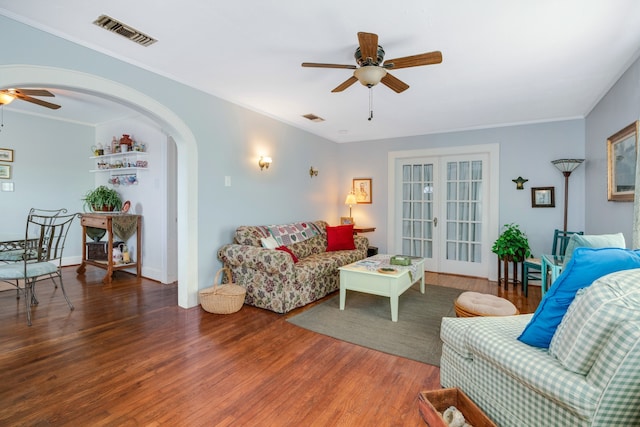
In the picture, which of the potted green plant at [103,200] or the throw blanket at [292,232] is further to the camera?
the potted green plant at [103,200]

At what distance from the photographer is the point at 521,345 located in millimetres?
1422

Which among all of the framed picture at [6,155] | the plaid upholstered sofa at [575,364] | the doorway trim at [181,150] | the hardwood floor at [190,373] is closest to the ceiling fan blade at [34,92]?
the doorway trim at [181,150]

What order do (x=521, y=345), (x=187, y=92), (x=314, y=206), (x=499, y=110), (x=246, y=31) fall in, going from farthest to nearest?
(x=314, y=206) < (x=499, y=110) < (x=187, y=92) < (x=246, y=31) < (x=521, y=345)

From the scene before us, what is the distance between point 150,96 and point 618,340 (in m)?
3.68

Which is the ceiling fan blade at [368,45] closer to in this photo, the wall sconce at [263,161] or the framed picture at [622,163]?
the framed picture at [622,163]

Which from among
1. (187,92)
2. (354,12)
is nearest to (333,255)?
(187,92)

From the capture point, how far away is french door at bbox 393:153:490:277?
5.10 meters

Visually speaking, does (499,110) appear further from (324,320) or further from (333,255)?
(324,320)

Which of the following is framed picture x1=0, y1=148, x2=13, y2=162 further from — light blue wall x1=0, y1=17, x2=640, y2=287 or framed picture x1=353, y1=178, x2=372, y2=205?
framed picture x1=353, y1=178, x2=372, y2=205

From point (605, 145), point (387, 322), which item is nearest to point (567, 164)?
point (605, 145)

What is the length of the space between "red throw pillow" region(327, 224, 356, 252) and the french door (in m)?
1.35

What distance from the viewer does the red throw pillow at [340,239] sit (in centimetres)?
480

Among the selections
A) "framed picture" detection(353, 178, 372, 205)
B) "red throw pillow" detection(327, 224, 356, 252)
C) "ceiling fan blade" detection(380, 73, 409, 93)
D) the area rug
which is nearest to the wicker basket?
the area rug

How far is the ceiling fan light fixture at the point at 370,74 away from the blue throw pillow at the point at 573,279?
179 cm
